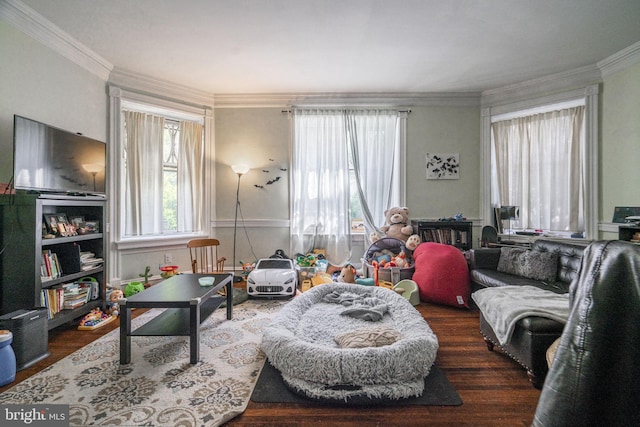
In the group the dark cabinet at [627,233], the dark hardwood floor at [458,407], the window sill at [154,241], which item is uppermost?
the dark cabinet at [627,233]

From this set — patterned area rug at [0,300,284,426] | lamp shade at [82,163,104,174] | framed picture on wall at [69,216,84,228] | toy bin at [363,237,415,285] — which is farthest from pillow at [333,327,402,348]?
lamp shade at [82,163,104,174]

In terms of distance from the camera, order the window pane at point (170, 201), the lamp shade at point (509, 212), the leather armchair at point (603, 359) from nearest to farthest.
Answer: the leather armchair at point (603, 359)
the lamp shade at point (509, 212)
the window pane at point (170, 201)

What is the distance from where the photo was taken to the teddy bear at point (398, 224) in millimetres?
4035

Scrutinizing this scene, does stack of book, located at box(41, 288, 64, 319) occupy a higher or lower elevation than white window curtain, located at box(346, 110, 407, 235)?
lower

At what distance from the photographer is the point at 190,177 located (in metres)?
4.27

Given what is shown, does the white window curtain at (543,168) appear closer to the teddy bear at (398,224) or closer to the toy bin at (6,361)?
the teddy bear at (398,224)

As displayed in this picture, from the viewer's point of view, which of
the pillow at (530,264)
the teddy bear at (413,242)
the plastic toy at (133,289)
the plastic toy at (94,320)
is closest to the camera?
the plastic toy at (94,320)

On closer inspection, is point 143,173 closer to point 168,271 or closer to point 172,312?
point 168,271

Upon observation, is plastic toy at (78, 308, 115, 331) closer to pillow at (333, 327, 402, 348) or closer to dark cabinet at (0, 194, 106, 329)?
dark cabinet at (0, 194, 106, 329)

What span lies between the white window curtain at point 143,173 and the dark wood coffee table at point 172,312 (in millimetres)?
1872

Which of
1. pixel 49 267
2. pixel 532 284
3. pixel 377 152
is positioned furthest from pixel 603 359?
pixel 377 152

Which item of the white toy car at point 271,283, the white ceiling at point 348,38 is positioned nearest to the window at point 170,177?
the white ceiling at point 348,38

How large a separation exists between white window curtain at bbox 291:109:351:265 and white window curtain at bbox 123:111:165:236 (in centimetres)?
192

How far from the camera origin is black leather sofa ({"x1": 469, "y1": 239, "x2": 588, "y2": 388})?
170 centimetres
